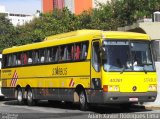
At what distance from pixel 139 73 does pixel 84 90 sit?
2447 mm

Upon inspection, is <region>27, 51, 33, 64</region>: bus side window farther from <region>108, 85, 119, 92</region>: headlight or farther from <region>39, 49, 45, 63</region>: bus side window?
<region>108, 85, 119, 92</region>: headlight

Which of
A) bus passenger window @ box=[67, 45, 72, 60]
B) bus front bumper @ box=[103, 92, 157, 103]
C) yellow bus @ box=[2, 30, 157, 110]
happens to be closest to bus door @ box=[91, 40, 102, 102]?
yellow bus @ box=[2, 30, 157, 110]

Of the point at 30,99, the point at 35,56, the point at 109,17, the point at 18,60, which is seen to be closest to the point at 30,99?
the point at 30,99

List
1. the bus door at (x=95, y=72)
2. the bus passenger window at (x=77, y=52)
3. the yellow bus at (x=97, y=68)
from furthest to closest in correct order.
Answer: the bus passenger window at (x=77, y=52), the bus door at (x=95, y=72), the yellow bus at (x=97, y=68)

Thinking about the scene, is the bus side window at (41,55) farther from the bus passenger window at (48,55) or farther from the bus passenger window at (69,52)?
the bus passenger window at (69,52)

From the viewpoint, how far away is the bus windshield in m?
19.1

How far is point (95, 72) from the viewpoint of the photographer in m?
19.6

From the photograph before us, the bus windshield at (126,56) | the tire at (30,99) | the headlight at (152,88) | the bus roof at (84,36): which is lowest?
the tire at (30,99)

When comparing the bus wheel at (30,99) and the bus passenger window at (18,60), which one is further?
the bus passenger window at (18,60)

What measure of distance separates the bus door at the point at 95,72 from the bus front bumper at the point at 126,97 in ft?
1.64

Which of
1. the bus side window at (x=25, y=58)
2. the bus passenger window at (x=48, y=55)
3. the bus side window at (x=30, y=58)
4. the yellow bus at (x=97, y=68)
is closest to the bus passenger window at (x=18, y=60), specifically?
the bus side window at (x=25, y=58)

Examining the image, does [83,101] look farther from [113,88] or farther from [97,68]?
[113,88]

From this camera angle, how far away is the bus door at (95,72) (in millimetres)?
19297

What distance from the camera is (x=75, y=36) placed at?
21891 mm
